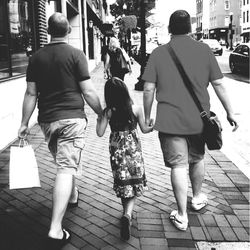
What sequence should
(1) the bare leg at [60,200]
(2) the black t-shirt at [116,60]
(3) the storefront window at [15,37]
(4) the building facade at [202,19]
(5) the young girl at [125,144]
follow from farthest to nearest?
(4) the building facade at [202,19] < (2) the black t-shirt at [116,60] < (3) the storefront window at [15,37] < (5) the young girl at [125,144] < (1) the bare leg at [60,200]

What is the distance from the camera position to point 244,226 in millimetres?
3672

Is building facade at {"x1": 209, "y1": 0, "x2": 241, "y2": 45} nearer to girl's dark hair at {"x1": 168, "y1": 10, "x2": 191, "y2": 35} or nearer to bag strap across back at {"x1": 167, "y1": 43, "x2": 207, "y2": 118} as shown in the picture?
girl's dark hair at {"x1": 168, "y1": 10, "x2": 191, "y2": 35}

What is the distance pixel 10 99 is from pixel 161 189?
3.81 metres

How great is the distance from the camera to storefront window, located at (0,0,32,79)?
7034 mm

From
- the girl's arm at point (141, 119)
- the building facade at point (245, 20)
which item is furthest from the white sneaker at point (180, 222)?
the building facade at point (245, 20)

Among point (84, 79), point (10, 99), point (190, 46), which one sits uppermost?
point (190, 46)

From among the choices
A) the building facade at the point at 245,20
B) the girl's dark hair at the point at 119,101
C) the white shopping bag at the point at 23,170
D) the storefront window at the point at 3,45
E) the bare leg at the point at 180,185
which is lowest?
the bare leg at the point at 180,185

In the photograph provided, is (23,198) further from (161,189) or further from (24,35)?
(24,35)

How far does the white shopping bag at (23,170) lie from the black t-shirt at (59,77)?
37 cm

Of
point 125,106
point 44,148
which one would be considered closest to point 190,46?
point 125,106

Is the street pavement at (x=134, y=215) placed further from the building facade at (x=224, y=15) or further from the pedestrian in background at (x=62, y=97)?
the building facade at (x=224, y=15)

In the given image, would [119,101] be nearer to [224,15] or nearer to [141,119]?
[141,119]

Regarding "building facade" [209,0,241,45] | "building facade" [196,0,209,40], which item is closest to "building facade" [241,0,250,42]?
"building facade" [209,0,241,45]

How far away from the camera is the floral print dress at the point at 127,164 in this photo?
11.3 ft
